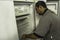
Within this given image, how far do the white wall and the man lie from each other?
0.24 m

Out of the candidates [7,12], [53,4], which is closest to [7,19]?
[7,12]

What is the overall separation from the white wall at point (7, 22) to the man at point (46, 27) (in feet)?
0.79

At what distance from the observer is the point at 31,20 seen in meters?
2.28

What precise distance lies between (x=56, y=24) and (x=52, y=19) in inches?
3.8

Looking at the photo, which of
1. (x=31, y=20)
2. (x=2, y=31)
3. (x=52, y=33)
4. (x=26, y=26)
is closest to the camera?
(x=2, y=31)

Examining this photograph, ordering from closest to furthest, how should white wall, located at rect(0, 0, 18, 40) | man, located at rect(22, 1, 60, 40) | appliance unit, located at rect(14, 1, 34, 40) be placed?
1. white wall, located at rect(0, 0, 18, 40)
2. man, located at rect(22, 1, 60, 40)
3. appliance unit, located at rect(14, 1, 34, 40)

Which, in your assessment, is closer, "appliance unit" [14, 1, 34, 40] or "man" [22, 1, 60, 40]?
"man" [22, 1, 60, 40]

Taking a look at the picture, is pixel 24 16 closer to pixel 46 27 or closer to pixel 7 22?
pixel 46 27

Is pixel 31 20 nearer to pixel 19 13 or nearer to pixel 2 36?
pixel 19 13

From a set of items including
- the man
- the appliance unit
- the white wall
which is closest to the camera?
the white wall

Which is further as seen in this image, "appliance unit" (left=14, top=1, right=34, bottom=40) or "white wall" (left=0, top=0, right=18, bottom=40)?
"appliance unit" (left=14, top=1, right=34, bottom=40)

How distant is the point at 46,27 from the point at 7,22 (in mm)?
513

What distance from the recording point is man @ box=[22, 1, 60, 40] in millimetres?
1683

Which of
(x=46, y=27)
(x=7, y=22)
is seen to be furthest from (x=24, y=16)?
(x=7, y=22)
